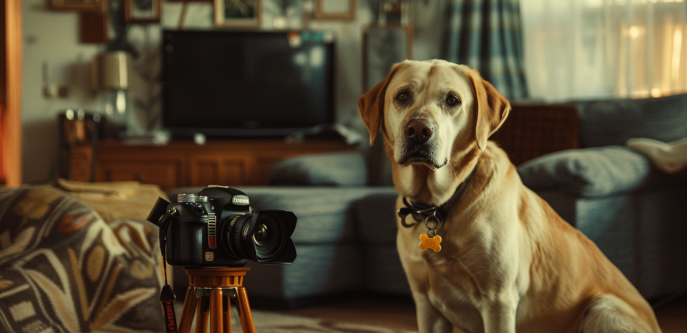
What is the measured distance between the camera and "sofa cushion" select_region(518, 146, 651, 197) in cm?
179

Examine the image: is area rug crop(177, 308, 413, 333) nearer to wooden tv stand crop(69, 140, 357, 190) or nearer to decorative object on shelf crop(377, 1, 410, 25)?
wooden tv stand crop(69, 140, 357, 190)

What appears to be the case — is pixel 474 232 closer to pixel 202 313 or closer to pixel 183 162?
pixel 202 313

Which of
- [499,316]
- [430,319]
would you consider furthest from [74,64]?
[499,316]

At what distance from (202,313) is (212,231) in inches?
6.3

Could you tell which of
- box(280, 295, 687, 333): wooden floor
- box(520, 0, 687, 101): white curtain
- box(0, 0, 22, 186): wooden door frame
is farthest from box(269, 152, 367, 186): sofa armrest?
box(0, 0, 22, 186): wooden door frame

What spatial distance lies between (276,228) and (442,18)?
3301 mm

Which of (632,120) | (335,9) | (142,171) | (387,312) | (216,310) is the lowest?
(387,312)

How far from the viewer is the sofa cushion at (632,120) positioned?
2398 mm

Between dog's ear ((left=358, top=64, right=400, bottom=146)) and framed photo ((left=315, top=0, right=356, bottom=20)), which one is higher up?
framed photo ((left=315, top=0, right=356, bottom=20))

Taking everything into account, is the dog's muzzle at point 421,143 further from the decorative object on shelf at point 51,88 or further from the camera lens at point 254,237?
the decorative object on shelf at point 51,88

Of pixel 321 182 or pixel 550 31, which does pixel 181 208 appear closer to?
pixel 321 182

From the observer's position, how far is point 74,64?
4.21 meters

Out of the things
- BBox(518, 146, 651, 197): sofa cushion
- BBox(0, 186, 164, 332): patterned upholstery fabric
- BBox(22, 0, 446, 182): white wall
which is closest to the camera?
BBox(0, 186, 164, 332): patterned upholstery fabric

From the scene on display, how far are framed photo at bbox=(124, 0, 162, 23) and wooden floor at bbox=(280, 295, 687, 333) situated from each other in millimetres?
2776
